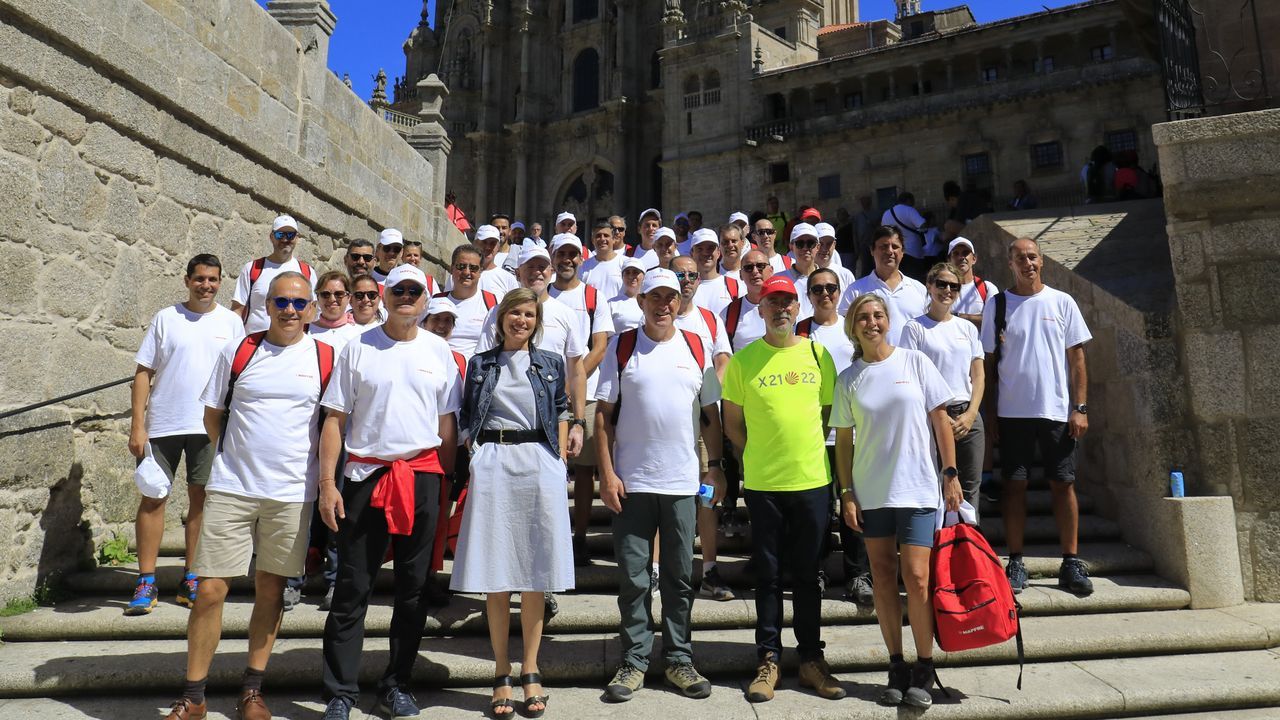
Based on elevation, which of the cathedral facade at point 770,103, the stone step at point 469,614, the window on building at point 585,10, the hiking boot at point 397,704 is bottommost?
the hiking boot at point 397,704

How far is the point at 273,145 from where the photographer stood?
8156 mm

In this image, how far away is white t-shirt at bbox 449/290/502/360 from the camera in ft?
20.3

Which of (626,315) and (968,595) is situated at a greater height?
(626,315)

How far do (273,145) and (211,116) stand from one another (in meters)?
0.98

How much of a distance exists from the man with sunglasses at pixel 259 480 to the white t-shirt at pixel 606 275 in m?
4.33

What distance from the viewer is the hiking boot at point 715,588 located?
5.40 m

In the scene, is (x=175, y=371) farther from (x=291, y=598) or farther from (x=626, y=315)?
(x=626, y=315)

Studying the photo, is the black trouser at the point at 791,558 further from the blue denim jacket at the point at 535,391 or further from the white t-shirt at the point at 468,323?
the white t-shirt at the point at 468,323

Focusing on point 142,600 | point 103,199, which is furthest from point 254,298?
point 142,600

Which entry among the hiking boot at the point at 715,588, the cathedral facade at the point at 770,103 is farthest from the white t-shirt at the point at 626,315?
the cathedral facade at the point at 770,103

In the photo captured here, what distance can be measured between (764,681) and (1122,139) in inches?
1231

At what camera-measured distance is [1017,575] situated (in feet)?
18.2

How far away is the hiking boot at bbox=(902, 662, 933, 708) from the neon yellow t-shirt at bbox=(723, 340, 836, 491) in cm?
106

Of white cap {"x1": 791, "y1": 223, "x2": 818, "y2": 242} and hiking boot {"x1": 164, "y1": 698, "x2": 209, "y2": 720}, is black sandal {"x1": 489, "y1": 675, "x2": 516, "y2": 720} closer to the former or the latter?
hiking boot {"x1": 164, "y1": 698, "x2": 209, "y2": 720}
